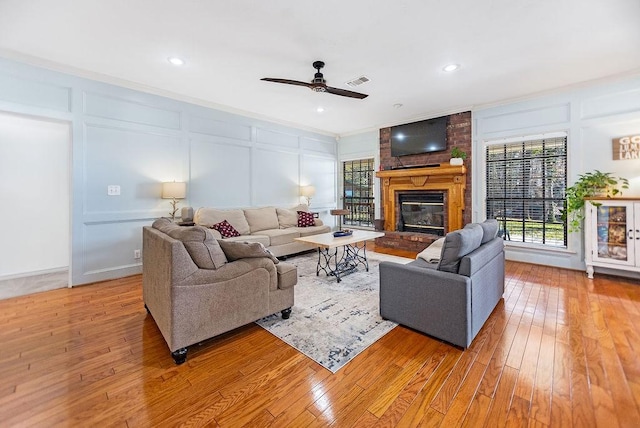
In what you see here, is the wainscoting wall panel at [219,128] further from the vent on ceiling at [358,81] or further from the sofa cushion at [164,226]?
the sofa cushion at [164,226]

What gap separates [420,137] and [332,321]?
176 inches

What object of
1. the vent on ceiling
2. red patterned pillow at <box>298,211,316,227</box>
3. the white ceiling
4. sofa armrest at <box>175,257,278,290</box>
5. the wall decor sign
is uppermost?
the vent on ceiling

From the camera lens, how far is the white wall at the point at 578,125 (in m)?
3.70

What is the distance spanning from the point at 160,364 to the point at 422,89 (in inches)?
180

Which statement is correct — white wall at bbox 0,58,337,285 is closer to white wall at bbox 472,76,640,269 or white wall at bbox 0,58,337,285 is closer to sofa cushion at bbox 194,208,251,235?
sofa cushion at bbox 194,208,251,235

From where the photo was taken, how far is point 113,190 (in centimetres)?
384

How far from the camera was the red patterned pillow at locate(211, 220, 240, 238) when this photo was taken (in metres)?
4.38

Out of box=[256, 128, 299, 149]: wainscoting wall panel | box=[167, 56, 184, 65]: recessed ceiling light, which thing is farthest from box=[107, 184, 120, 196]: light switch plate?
box=[256, 128, 299, 149]: wainscoting wall panel

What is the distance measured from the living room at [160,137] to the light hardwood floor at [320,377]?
1.37ft

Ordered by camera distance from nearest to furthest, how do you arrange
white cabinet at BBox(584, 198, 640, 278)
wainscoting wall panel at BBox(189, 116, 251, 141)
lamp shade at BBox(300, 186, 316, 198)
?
1. white cabinet at BBox(584, 198, 640, 278)
2. wainscoting wall panel at BBox(189, 116, 251, 141)
3. lamp shade at BBox(300, 186, 316, 198)

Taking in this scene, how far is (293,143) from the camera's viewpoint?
6207 millimetres

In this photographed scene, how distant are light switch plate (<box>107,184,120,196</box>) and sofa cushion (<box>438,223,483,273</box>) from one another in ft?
14.0

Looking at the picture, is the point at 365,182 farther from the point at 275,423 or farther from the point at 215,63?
the point at 275,423

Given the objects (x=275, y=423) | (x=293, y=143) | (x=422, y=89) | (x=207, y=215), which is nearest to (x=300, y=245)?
(x=207, y=215)
